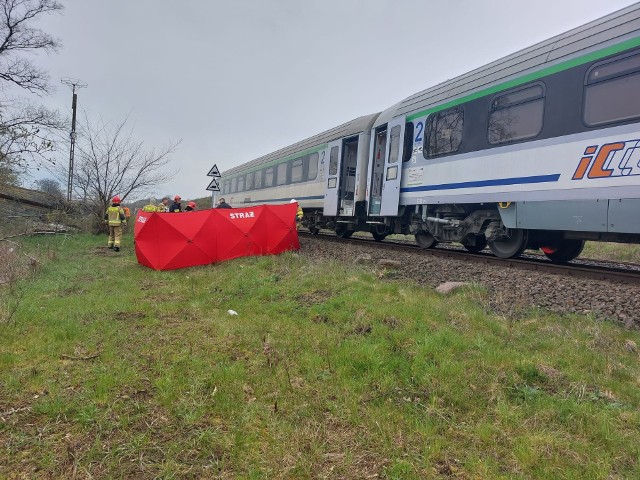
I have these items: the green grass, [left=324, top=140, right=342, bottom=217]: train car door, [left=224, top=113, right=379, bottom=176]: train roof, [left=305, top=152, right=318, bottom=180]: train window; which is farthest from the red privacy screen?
the green grass

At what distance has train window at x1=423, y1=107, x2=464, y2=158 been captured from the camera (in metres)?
8.15

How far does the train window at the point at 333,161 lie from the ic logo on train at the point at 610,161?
25.4ft

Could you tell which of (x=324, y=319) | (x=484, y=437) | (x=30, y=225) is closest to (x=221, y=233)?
(x=324, y=319)

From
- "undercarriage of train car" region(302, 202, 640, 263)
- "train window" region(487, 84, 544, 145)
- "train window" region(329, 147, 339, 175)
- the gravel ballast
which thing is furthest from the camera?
"train window" region(329, 147, 339, 175)

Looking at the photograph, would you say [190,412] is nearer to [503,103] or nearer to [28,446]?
[28,446]

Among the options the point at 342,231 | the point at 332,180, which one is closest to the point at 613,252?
the point at 342,231

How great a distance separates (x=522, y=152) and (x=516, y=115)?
687mm

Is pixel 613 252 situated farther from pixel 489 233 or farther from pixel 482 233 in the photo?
pixel 489 233

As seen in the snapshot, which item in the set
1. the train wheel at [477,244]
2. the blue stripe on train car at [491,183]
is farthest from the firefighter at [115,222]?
the train wheel at [477,244]

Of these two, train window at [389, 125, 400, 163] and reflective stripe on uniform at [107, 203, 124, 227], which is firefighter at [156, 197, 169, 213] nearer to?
reflective stripe on uniform at [107, 203, 124, 227]

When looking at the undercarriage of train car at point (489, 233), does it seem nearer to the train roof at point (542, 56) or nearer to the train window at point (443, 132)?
the train window at point (443, 132)

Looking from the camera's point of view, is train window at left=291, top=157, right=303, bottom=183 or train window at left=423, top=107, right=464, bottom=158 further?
train window at left=291, top=157, right=303, bottom=183

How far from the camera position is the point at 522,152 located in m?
6.80

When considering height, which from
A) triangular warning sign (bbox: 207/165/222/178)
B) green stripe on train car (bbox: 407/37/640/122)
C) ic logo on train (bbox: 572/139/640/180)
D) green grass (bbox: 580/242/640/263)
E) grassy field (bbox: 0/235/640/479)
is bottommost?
grassy field (bbox: 0/235/640/479)
